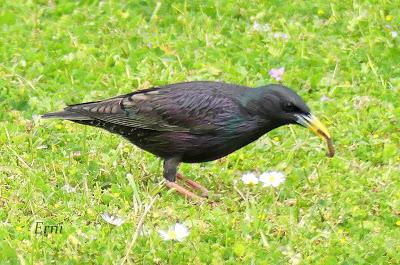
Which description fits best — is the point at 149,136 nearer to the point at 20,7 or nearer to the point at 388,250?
the point at 388,250

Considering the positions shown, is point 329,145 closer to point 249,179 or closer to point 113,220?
point 249,179

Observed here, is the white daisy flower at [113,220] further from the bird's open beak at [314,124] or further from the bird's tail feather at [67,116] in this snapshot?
the bird's open beak at [314,124]

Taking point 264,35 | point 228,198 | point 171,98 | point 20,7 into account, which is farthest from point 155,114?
point 20,7

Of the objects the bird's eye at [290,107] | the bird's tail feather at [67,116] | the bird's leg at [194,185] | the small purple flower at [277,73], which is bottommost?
the small purple flower at [277,73]

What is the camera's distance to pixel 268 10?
1109 cm

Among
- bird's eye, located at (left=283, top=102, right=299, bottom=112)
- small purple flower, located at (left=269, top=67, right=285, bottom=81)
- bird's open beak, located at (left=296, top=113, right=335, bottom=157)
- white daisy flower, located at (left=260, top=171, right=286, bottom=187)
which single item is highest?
bird's eye, located at (left=283, top=102, right=299, bottom=112)

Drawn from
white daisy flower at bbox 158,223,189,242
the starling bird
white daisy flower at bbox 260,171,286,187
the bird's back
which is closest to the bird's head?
the starling bird

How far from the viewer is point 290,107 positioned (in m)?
7.71

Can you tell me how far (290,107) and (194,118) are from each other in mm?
682

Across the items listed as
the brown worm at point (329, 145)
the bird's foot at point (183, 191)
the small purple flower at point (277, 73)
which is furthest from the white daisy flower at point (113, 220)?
the small purple flower at point (277, 73)

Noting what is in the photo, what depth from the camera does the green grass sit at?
696 cm

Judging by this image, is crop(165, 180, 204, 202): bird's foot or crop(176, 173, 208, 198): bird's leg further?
crop(176, 173, 208, 198): bird's leg

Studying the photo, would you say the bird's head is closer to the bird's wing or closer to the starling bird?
the starling bird

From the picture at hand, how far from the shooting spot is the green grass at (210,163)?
6.96 meters
